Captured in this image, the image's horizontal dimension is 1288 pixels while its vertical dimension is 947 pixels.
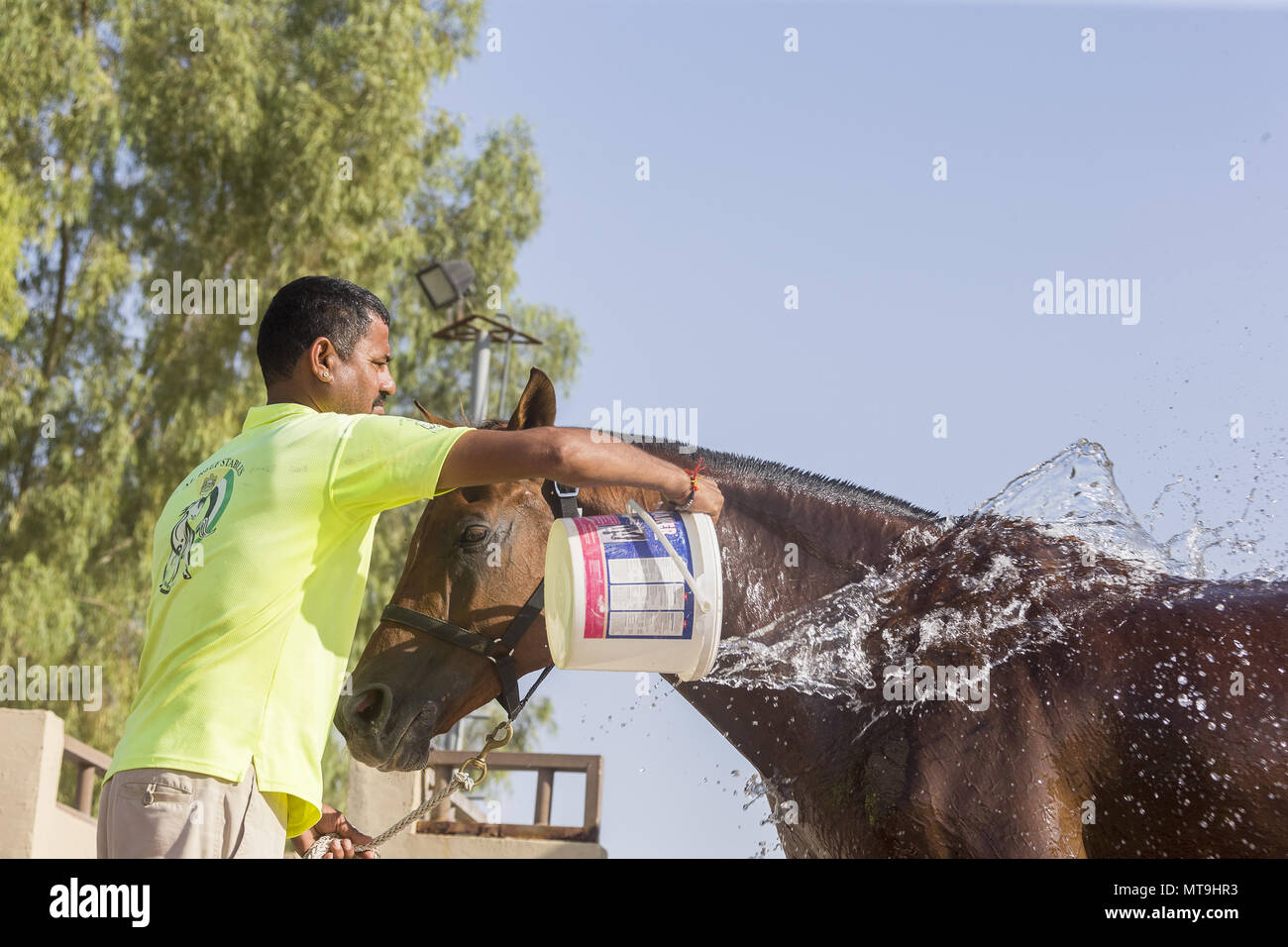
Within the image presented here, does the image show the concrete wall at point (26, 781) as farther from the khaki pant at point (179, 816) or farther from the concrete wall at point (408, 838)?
the khaki pant at point (179, 816)

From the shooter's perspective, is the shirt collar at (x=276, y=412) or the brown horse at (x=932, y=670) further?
the brown horse at (x=932, y=670)

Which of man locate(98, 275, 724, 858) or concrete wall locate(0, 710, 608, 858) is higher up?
man locate(98, 275, 724, 858)

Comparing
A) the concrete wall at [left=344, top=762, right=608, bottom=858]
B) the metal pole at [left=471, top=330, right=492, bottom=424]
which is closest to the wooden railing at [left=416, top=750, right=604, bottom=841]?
the concrete wall at [left=344, top=762, right=608, bottom=858]

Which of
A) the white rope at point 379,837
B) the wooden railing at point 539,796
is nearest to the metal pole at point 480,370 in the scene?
the wooden railing at point 539,796

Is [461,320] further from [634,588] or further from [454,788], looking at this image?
[634,588]

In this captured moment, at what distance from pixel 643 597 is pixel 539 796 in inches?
241

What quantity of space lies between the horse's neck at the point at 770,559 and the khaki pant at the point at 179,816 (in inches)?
62.4

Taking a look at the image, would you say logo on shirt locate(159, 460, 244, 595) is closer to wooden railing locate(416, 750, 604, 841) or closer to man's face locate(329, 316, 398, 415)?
man's face locate(329, 316, 398, 415)

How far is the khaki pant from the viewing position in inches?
90.1

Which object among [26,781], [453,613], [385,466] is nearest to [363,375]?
[385,466]

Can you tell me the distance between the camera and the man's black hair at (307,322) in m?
2.82

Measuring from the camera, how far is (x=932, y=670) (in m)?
3.21

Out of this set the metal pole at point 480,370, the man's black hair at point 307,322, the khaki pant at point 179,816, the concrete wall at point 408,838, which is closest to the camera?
the khaki pant at point 179,816
